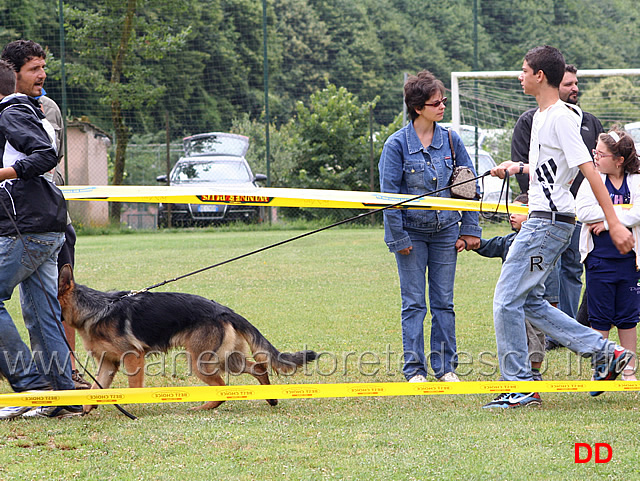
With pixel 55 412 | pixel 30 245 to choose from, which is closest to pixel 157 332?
pixel 55 412

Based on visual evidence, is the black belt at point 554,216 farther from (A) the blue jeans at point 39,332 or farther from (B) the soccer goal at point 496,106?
(B) the soccer goal at point 496,106

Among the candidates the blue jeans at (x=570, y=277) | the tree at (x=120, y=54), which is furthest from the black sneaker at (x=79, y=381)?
the tree at (x=120, y=54)

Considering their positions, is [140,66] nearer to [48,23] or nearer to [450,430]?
[48,23]

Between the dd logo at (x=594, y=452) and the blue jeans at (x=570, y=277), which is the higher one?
the blue jeans at (x=570, y=277)

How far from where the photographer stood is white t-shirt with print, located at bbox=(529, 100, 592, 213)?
148 inches

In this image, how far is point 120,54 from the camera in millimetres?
20172

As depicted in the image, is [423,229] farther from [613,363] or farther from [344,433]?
[344,433]

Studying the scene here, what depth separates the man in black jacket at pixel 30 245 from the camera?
385cm

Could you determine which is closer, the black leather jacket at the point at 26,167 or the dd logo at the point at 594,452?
the dd logo at the point at 594,452

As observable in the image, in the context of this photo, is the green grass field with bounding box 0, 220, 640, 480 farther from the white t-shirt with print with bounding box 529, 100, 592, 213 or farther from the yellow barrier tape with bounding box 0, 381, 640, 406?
the white t-shirt with print with bounding box 529, 100, 592, 213

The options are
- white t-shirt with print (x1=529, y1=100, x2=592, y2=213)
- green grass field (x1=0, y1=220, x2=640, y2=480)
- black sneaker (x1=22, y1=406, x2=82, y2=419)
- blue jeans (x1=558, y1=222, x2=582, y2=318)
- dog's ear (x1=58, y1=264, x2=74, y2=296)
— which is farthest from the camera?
blue jeans (x1=558, y1=222, x2=582, y2=318)

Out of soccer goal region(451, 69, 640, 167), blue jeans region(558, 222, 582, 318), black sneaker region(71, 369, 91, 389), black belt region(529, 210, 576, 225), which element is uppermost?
soccer goal region(451, 69, 640, 167)

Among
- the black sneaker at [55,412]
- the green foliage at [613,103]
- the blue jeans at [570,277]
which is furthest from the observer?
the green foliage at [613,103]

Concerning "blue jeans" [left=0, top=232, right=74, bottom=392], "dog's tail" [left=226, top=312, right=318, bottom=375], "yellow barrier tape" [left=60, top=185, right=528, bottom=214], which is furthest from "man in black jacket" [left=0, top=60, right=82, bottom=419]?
"dog's tail" [left=226, top=312, right=318, bottom=375]
